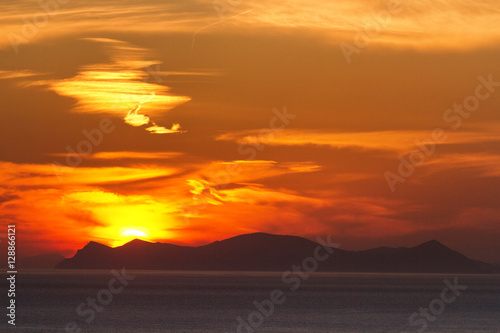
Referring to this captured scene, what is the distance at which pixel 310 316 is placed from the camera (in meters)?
65.0

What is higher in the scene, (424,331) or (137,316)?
(137,316)

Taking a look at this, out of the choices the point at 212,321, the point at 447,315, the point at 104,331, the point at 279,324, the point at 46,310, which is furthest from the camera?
the point at 46,310

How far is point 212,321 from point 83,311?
19752 millimetres

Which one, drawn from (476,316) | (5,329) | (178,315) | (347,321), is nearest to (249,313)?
(178,315)

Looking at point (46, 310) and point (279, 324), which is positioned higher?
point (46, 310)

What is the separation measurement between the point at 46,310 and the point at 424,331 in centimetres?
4077

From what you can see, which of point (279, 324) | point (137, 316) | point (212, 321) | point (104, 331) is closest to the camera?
point (104, 331)

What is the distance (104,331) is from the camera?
50062 millimetres

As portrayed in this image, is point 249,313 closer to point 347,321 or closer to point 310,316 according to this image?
point 310,316

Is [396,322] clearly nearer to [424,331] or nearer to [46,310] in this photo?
[424,331]

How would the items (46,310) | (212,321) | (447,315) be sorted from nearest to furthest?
(212,321)
(447,315)
(46,310)

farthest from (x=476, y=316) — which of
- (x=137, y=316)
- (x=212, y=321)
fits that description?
(x=137, y=316)

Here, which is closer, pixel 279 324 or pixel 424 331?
pixel 424 331

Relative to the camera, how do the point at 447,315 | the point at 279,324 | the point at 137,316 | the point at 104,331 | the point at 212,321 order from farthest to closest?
the point at 447,315
the point at 137,316
the point at 212,321
the point at 279,324
the point at 104,331
